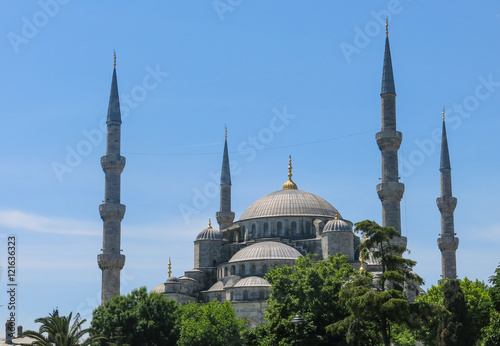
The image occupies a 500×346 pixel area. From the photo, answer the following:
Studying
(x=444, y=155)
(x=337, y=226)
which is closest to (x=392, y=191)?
(x=337, y=226)

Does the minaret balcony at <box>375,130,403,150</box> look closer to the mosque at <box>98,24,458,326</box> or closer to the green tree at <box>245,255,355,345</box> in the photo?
the mosque at <box>98,24,458,326</box>

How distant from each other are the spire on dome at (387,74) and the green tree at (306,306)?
19955mm

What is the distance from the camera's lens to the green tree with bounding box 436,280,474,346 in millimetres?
36000

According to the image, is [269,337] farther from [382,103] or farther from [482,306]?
[382,103]

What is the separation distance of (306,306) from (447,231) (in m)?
31.4

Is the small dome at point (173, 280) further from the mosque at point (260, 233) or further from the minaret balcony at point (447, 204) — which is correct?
the minaret balcony at point (447, 204)

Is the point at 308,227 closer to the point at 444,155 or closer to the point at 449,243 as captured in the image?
the point at 449,243

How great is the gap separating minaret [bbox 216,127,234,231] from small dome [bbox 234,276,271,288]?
49.5 feet

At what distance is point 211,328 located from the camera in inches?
1836

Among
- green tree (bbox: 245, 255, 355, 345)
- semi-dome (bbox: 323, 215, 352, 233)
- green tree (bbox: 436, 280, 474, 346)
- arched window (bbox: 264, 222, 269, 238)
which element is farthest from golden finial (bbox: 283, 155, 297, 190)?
green tree (bbox: 436, 280, 474, 346)

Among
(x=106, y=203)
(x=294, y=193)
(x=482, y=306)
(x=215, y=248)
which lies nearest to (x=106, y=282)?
(x=106, y=203)

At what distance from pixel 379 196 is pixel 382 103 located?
6.51 m

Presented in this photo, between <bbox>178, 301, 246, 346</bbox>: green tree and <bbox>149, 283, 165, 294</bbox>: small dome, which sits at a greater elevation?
<bbox>149, 283, 165, 294</bbox>: small dome

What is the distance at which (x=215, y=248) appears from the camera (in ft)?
226
